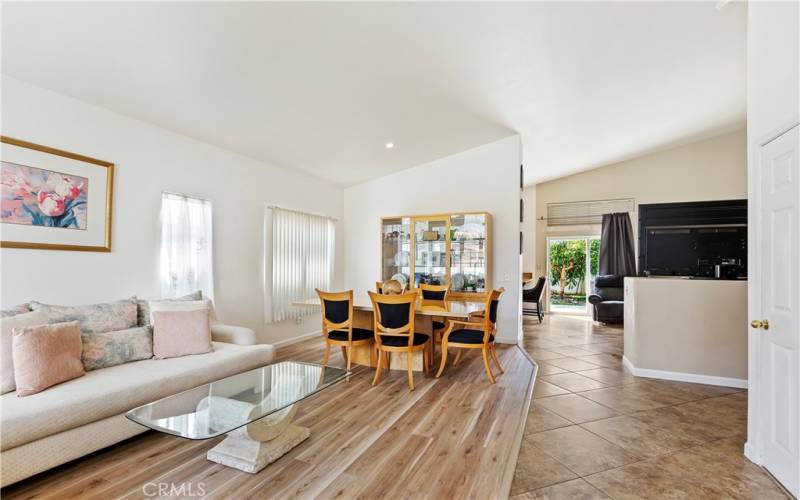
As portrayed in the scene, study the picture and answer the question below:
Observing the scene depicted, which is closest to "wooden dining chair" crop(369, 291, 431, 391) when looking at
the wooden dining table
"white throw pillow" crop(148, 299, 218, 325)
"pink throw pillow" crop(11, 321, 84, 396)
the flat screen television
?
the wooden dining table

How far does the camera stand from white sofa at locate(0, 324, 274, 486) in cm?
181

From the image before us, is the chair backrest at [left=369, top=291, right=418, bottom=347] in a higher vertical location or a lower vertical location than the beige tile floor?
higher

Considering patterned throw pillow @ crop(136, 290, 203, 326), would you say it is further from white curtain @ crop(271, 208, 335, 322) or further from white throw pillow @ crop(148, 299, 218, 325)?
white curtain @ crop(271, 208, 335, 322)

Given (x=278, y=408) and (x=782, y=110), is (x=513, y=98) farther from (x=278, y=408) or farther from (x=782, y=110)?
(x=278, y=408)

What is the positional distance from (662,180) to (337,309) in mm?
7385

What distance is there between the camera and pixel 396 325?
3379 mm

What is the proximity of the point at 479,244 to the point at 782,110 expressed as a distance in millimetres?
3525

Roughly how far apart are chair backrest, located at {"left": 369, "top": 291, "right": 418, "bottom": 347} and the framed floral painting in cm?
246

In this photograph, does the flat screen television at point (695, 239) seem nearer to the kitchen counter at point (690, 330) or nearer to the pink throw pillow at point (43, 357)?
the kitchen counter at point (690, 330)

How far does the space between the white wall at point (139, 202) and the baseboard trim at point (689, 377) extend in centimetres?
440

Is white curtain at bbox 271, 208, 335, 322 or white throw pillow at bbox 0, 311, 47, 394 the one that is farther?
white curtain at bbox 271, 208, 335, 322

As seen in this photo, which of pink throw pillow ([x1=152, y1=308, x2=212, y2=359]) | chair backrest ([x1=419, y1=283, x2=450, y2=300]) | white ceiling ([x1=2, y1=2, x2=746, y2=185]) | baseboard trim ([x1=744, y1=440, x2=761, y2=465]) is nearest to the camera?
baseboard trim ([x1=744, y1=440, x2=761, y2=465])

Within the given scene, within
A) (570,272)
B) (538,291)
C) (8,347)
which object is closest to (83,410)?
(8,347)

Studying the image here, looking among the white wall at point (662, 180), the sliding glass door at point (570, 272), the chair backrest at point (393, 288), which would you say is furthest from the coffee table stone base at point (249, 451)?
the sliding glass door at point (570, 272)
